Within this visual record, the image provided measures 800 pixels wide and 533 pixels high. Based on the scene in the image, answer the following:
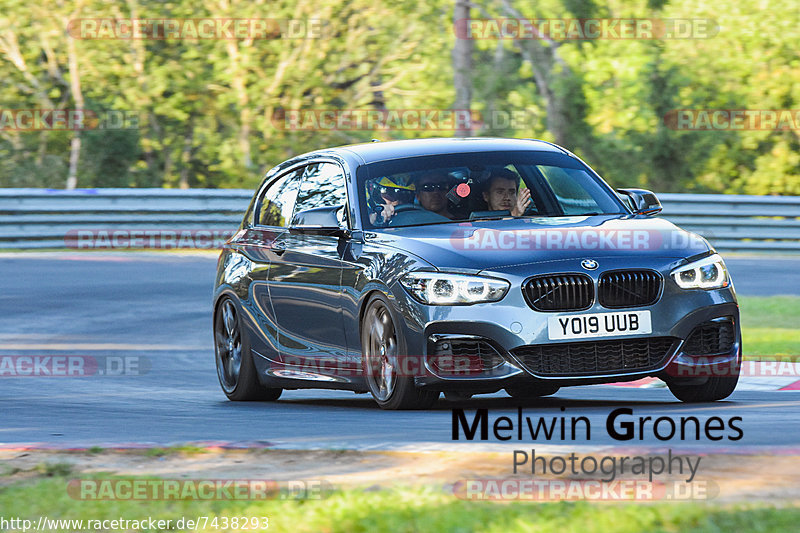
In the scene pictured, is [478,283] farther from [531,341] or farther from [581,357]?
[581,357]

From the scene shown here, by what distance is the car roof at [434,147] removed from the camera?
9.99 m

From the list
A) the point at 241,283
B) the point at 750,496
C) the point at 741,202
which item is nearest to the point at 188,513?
the point at 750,496

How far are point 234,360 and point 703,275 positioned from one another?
382cm

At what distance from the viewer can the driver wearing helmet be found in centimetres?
950

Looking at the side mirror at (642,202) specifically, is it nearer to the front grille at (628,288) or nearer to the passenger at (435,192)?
the passenger at (435,192)

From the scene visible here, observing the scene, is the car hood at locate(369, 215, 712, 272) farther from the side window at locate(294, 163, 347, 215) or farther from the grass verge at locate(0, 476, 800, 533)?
the grass verge at locate(0, 476, 800, 533)

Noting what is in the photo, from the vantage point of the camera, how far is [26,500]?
20.0 ft

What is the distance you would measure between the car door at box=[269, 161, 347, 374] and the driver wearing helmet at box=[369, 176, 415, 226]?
243 millimetres

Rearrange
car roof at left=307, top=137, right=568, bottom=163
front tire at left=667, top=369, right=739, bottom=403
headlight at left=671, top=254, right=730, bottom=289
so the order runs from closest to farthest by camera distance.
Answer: headlight at left=671, top=254, right=730, bottom=289, front tire at left=667, top=369, right=739, bottom=403, car roof at left=307, top=137, right=568, bottom=163

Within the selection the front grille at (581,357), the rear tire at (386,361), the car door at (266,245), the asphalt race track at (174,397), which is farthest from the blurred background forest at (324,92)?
the front grille at (581,357)

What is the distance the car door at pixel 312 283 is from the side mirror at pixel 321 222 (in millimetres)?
54

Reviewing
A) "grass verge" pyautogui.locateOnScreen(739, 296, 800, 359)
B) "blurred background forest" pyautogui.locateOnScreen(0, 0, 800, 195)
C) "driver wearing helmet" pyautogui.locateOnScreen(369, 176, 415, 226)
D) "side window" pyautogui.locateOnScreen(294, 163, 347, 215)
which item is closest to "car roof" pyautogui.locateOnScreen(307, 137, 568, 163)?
"side window" pyautogui.locateOnScreen(294, 163, 347, 215)

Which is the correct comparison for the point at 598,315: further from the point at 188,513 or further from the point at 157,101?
the point at 157,101

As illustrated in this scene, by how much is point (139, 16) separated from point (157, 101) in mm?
1749
